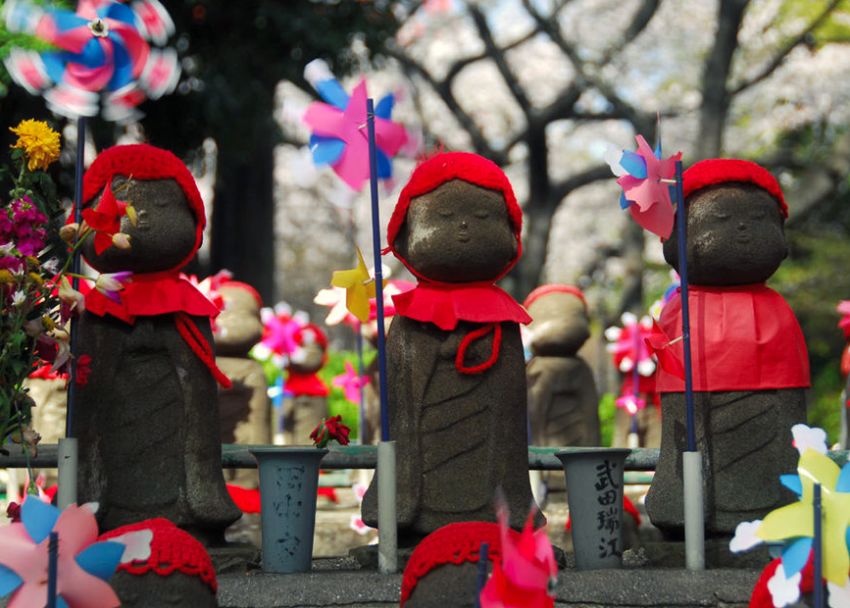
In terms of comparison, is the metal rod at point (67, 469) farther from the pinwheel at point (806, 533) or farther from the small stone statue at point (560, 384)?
the small stone statue at point (560, 384)

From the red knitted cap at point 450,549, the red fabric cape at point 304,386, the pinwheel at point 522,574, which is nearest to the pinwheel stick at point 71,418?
the red knitted cap at point 450,549

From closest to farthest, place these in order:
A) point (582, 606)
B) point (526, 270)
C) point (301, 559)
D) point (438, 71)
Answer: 1. point (582, 606)
2. point (301, 559)
3. point (526, 270)
4. point (438, 71)

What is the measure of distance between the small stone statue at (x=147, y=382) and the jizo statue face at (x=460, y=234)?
38.1 inches

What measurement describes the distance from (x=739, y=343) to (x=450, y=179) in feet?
4.55

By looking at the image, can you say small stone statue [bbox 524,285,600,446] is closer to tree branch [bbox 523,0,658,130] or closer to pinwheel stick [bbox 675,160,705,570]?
pinwheel stick [bbox 675,160,705,570]

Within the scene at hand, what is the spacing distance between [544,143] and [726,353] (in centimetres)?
1200

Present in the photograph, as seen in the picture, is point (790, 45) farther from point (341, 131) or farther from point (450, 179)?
point (341, 131)

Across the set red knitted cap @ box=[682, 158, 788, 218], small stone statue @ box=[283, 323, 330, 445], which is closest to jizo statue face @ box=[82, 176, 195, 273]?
red knitted cap @ box=[682, 158, 788, 218]

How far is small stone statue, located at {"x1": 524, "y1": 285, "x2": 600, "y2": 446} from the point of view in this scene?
9453 mm

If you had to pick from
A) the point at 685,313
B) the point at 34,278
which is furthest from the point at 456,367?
the point at 34,278

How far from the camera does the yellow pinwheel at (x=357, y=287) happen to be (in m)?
5.85

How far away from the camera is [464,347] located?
5758 millimetres

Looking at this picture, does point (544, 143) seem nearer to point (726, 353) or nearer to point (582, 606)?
point (726, 353)

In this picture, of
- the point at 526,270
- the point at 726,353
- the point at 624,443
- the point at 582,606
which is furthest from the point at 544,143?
the point at 582,606
